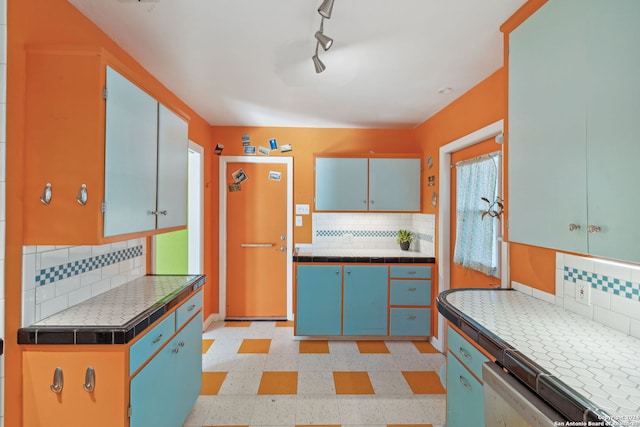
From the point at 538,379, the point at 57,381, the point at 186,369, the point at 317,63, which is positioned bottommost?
the point at 186,369

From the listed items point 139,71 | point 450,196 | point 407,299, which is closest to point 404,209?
point 450,196

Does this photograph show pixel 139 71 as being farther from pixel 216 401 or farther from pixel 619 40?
pixel 619 40

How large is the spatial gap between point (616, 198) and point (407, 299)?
8.17 feet

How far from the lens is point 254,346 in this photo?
3262 mm

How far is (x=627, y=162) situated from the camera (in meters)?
1.02

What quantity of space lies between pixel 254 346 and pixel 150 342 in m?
1.88

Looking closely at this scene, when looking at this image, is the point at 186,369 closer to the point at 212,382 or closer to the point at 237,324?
the point at 212,382

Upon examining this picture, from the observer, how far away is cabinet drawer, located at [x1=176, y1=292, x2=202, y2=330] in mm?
1891

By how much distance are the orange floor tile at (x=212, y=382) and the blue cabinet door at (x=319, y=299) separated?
91 centimetres

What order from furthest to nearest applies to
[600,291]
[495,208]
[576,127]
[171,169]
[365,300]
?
[365,300] → [495,208] → [171,169] → [600,291] → [576,127]

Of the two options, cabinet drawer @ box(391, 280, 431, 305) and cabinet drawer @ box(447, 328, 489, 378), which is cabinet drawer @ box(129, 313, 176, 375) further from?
cabinet drawer @ box(391, 280, 431, 305)

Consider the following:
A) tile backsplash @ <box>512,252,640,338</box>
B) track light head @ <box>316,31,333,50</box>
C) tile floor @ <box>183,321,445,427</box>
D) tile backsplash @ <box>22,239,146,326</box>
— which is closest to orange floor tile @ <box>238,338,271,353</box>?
tile floor @ <box>183,321,445,427</box>

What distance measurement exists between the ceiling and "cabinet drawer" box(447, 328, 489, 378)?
65.3 inches

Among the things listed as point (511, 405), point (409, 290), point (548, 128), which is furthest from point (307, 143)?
point (511, 405)
